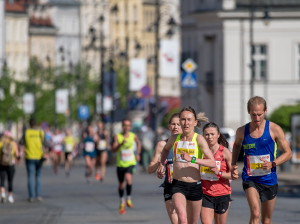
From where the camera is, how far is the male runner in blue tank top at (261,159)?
15.3 metres

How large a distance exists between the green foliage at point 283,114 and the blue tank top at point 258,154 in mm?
54826

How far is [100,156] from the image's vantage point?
40312 mm

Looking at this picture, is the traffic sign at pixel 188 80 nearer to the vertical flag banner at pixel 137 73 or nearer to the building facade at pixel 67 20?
the vertical flag banner at pixel 137 73

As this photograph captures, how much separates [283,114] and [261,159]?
185 ft

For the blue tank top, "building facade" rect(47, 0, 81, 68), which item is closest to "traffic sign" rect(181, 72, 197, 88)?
the blue tank top

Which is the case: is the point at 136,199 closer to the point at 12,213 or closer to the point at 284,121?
the point at 12,213

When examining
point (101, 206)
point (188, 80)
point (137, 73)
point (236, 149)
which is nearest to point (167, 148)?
point (236, 149)

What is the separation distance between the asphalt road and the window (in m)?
38.6

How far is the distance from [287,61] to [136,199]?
48.1m

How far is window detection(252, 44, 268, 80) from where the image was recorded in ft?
254

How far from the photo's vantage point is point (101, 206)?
90.5ft

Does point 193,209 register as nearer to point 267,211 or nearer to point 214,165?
point 214,165

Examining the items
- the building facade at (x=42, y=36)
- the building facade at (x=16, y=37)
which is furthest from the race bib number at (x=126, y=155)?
the building facade at (x=42, y=36)

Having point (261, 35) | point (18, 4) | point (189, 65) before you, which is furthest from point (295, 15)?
point (18, 4)
